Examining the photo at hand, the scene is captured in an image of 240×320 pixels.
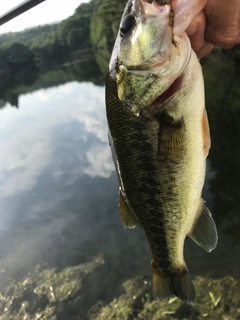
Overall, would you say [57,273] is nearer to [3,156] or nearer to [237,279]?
[237,279]

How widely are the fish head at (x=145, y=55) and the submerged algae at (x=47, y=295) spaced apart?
6.34m

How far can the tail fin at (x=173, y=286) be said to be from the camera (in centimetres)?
245

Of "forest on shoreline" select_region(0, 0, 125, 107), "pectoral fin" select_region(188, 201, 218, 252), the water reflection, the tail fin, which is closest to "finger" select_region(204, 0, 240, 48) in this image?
"pectoral fin" select_region(188, 201, 218, 252)

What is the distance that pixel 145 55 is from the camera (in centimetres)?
179

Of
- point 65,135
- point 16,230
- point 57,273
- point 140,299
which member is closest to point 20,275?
point 57,273

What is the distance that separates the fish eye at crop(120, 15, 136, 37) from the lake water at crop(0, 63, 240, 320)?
6.35 meters

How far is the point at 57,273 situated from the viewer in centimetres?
882

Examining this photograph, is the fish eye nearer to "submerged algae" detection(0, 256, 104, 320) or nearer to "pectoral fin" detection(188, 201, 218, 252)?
"pectoral fin" detection(188, 201, 218, 252)

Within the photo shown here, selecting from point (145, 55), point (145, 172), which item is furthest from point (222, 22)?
point (145, 172)

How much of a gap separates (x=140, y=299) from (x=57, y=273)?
2566 mm

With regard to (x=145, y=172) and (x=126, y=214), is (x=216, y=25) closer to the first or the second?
(x=145, y=172)

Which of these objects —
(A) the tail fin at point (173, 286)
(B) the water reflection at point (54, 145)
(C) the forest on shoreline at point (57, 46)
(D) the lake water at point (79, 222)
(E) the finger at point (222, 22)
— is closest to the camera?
(E) the finger at point (222, 22)

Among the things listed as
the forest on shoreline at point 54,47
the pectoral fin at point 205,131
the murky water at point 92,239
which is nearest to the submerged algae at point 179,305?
the murky water at point 92,239

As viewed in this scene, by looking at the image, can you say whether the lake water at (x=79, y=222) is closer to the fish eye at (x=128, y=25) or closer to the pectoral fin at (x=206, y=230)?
the pectoral fin at (x=206, y=230)
